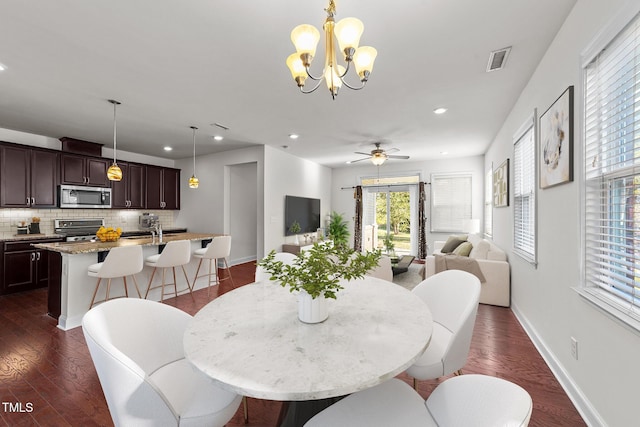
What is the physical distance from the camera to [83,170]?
4.93 metres

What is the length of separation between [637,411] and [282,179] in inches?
214

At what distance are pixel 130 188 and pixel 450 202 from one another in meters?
7.35

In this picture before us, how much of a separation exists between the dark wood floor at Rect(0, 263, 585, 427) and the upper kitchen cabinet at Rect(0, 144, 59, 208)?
194cm

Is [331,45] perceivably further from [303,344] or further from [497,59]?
[497,59]

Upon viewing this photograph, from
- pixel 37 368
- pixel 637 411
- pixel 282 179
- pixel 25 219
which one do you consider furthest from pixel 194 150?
pixel 637 411

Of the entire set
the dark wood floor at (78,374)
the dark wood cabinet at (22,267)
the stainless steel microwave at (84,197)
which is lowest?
the dark wood floor at (78,374)

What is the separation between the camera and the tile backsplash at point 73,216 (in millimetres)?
4395

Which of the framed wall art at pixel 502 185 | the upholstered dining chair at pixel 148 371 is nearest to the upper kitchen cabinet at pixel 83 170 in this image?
the upholstered dining chair at pixel 148 371

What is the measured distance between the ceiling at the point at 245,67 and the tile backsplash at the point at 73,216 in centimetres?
138

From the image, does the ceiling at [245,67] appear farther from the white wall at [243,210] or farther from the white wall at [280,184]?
the white wall at [243,210]

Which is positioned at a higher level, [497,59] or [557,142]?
[497,59]

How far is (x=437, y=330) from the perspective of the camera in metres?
1.68

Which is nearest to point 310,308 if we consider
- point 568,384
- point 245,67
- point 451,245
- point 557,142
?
point 568,384

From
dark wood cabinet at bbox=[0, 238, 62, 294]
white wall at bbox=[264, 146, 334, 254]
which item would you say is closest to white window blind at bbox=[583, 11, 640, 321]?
white wall at bbox=[264, 146, 334, 254]
